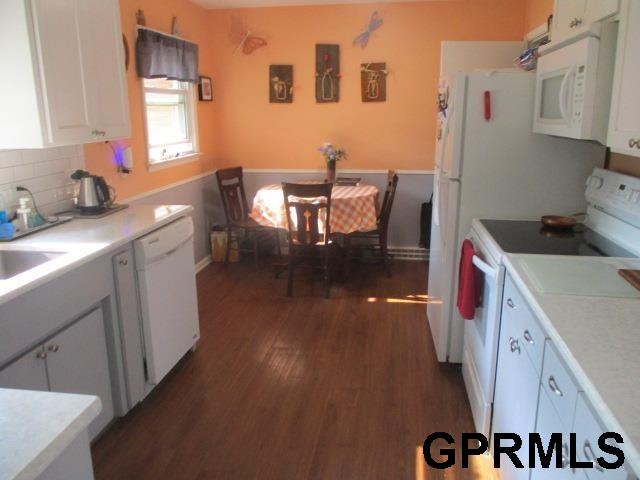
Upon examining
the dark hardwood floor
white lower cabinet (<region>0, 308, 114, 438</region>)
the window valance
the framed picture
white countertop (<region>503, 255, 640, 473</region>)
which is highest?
the window valance

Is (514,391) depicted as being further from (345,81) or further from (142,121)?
(345,81)

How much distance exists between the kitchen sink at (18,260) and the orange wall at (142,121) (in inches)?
Answer: 43.6

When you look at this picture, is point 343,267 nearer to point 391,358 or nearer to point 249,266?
point 249,266

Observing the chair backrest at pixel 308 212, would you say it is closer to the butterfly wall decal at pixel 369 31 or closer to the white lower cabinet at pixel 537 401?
the butterfly wall decal at pixel 369 31

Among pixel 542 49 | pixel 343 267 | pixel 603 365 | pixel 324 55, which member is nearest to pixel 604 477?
pixel 603 365

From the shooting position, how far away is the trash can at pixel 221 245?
16.5 ft

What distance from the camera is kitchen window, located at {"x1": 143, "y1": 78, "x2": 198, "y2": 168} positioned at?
4179 mm

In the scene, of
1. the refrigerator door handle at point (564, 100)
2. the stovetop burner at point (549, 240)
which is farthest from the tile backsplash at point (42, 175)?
the refrigerator door handle at point (564, 100)

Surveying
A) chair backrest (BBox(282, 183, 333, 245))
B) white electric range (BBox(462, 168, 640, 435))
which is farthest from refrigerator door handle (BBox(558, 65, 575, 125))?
chair backrest (BBox(282, 183, 333, 245))

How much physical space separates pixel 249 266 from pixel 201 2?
245cm

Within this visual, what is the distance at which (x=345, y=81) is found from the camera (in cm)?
505

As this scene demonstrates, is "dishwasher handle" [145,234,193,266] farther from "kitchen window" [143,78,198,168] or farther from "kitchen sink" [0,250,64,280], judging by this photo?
"kitchen window" [143,78,198,168]

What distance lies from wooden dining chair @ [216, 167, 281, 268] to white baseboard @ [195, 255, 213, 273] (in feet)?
0.64

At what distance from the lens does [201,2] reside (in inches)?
188
